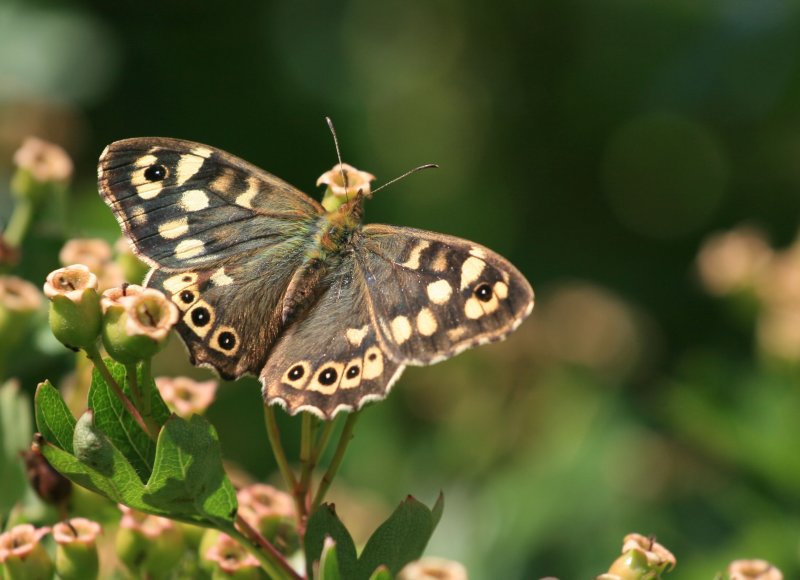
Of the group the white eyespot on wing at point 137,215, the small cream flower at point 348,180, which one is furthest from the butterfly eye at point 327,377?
the white eyespot on wing at point 137,215

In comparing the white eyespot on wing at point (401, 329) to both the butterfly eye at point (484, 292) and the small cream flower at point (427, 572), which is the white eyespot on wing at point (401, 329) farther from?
the small cream flower at point (427, 572)

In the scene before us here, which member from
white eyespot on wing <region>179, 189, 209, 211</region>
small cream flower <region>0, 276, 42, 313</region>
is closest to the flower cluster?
white eyespot on wing <region>179, 189, 209, 211</region>

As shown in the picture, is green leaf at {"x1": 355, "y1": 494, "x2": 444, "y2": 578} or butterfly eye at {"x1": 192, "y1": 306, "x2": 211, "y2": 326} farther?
butterfly eye at {"x1": 192, "y1": 306, "x2": 211, "y2": 326}

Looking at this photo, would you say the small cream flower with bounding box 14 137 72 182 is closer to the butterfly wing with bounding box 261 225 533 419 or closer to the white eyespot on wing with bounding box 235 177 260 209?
the white eyespot on wing with bounding box 235 177 260 209

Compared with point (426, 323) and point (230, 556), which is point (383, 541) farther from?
point (426, 323)

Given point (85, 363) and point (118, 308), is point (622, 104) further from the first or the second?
point (118, 308)
